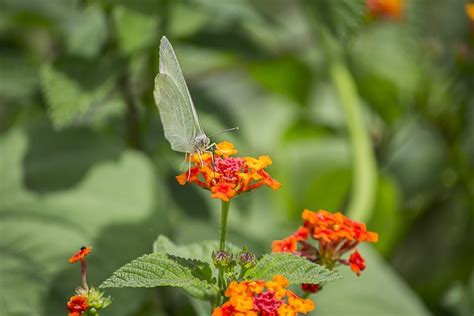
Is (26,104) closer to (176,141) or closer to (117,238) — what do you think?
(117,238)

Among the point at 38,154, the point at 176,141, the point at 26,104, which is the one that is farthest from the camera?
the point at 26,104

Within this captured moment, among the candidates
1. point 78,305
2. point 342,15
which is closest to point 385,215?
point 342,15

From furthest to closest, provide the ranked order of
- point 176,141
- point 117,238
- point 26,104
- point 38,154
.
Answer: point 26,104, point 38,154, point 117,238, point 176,141

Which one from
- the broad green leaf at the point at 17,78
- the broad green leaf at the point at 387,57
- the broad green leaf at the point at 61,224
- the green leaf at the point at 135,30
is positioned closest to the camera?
the broad green leaf at the point at 61,224

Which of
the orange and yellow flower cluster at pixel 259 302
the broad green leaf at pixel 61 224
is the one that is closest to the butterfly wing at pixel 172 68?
the orange and yellow flower cluster at pixel 259 302

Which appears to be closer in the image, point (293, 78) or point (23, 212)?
point (23, 212)

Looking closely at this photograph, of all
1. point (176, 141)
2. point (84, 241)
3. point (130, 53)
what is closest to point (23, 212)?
point (84, 241)

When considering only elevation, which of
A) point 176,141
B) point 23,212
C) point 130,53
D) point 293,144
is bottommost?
point 176,141

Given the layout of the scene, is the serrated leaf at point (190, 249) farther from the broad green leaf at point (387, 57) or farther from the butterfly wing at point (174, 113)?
the broad green leaf at point (387, 57)
